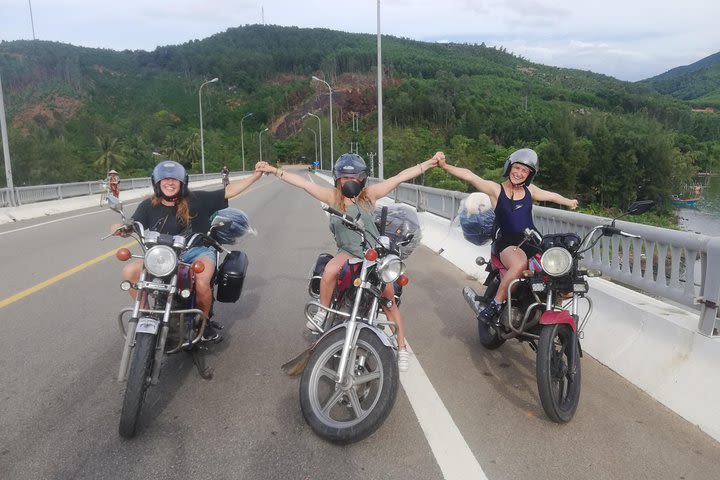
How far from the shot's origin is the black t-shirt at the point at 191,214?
4637mm

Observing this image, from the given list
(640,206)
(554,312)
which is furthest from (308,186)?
(640,206)

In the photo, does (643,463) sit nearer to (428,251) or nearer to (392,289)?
(392,289)

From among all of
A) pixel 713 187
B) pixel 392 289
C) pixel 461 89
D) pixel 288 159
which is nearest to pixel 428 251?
pixel 392 289

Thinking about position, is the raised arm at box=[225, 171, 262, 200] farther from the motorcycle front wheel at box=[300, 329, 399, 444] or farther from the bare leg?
the bare leg

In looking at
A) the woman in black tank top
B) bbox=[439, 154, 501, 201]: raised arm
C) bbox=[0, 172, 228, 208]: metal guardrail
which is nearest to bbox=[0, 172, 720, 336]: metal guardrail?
the woman in black tank top

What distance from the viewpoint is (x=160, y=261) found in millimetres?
3676

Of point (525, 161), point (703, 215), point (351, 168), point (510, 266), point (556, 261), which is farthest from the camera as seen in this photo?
point (703, 215)

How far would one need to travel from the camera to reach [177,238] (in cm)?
376

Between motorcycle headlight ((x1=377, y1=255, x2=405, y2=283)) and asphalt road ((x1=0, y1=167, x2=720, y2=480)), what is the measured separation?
977 millimetres

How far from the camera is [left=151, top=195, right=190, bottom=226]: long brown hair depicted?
464 cm

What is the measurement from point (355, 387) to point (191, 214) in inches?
84.2

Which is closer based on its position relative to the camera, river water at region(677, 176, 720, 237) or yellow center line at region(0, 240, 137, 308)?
yellow center line at region(0, 240, 137, 308)

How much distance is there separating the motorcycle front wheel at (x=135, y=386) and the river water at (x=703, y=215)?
46.1 m

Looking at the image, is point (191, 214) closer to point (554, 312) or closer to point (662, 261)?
point (554, 312)
